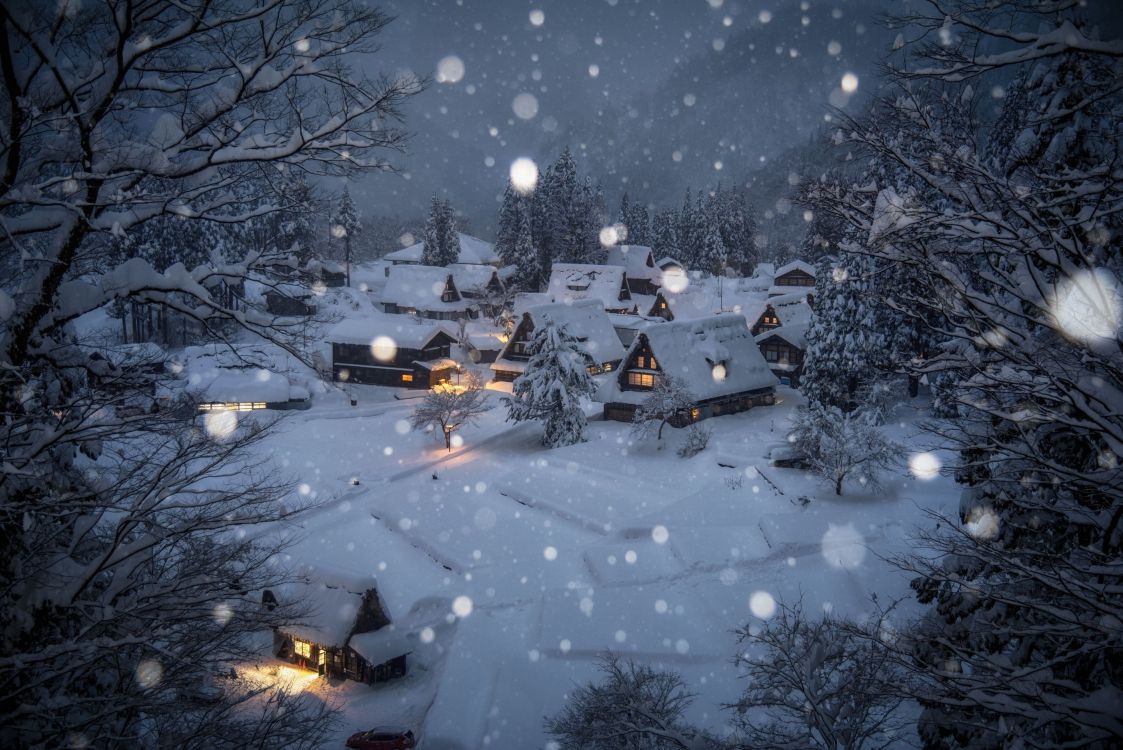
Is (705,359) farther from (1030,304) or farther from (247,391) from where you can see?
(1030,304)

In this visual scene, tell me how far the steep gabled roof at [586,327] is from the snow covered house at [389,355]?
5155 mm

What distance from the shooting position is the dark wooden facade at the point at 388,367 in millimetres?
46969

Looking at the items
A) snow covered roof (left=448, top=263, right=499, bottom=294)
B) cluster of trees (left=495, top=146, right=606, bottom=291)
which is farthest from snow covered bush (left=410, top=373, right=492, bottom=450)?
cluster of trees (left=495, top=146, right=606, bottom=291)

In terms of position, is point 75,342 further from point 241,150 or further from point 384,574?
point 384,574

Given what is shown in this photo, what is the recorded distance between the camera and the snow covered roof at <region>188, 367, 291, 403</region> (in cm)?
3762

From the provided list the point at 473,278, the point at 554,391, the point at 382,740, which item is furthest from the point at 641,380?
the point at 473,278

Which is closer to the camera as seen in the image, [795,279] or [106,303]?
[106,303]

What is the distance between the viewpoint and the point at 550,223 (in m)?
73.2

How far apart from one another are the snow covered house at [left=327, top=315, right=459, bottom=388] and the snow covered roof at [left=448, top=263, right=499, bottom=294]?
1959 cm

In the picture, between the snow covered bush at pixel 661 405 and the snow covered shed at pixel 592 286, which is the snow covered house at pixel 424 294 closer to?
the snow covered shed at pixel 592 286

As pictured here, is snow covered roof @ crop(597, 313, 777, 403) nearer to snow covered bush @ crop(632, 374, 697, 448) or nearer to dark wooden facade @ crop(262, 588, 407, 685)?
snow covered bush @ crop(632, 374, 697, 448)

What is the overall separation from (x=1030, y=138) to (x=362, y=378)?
45581 millimetres

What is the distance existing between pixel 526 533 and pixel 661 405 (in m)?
10.9

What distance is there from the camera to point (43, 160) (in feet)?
16.9
